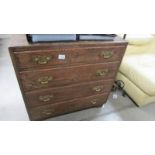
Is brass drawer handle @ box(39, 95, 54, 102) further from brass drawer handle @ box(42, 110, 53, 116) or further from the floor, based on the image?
the floor

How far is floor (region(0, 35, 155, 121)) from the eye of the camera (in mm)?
1599

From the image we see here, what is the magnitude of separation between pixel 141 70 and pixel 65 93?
980mm

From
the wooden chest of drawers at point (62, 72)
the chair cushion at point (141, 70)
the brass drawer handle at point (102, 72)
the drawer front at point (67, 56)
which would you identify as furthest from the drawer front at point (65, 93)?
the chair cushion at point (141, 70)

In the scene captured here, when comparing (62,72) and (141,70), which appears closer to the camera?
(62,72)

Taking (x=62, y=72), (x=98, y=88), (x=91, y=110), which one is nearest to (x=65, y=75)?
(x=62, y=72)

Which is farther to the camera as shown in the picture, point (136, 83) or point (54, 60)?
point (136, 83)

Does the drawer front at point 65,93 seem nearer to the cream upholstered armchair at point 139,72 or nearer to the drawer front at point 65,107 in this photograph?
the drawer front at point 65,107

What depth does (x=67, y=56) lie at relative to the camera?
1.05 meters

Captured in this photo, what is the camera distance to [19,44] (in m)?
0.88

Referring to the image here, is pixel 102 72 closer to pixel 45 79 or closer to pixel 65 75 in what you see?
pixel 65 75
